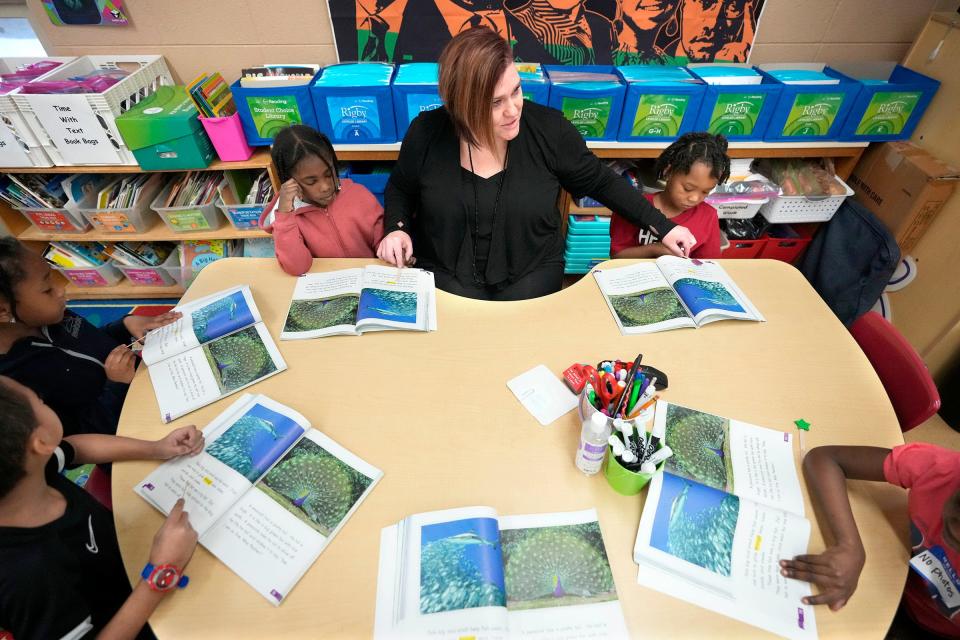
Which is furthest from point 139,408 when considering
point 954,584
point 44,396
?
point 954,584

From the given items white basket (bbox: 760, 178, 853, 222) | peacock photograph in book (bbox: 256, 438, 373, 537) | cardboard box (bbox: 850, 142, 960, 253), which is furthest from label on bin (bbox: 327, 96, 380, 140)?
cardboard box (bbox: 850, 142, 960, 253)

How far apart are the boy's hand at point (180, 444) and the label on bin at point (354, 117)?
136 centimetres

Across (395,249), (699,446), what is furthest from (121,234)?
(699,446)

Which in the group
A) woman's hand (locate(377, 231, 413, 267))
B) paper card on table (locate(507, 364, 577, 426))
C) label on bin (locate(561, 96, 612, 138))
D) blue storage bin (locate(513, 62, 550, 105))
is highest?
blue storage bin (locate(513, 62, 550, 105))

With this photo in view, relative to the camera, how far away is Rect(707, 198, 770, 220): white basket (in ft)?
6.75

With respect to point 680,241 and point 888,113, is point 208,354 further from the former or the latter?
point 888,113

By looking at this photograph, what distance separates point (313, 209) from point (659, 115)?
1.36 metres

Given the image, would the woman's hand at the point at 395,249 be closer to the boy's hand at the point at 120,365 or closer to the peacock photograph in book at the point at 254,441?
the peacock photograph in book at the point at 254,441

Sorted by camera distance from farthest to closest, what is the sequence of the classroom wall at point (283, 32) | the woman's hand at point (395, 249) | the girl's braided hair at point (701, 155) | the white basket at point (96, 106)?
the classroom wall at point (283, 32), the white basket at point (96, 106), the girl's braided hair at point (701, 155), the woman's hand at point (395, 249)

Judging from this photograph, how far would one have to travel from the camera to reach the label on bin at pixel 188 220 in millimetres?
2131

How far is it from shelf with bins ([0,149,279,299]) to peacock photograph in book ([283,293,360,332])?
104 centimetres

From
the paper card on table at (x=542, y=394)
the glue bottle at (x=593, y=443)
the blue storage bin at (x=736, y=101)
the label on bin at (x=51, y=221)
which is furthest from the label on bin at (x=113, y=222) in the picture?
the blue storage bin at (x=736, y=101)

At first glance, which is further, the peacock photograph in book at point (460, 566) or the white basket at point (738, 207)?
the white basket at point (738, 207)

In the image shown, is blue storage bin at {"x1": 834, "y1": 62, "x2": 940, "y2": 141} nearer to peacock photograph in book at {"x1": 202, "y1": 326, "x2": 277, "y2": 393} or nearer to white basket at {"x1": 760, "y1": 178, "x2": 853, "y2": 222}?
white basket at {"x1": 760, "y1": 178, "x2": 853, "y2": 222}
